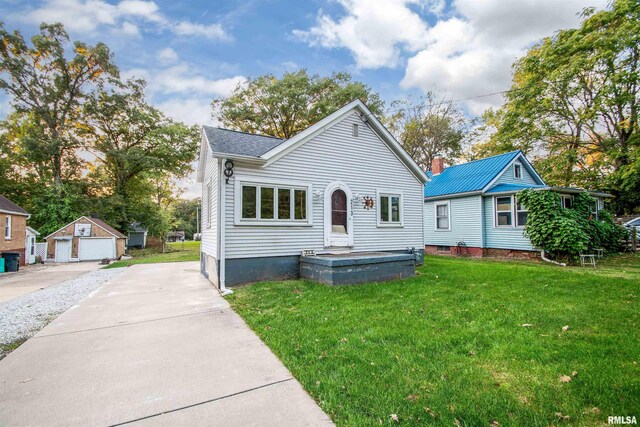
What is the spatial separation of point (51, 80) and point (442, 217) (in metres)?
31.6

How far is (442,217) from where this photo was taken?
17188 mm

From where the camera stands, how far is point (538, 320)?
15.2ft

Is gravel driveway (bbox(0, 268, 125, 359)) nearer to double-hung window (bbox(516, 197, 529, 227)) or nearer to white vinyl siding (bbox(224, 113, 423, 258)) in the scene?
white vinyl siding (bbox(224, 113, 423, 258))

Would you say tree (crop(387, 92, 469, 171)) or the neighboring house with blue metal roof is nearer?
the neighboring house with blue metal roof

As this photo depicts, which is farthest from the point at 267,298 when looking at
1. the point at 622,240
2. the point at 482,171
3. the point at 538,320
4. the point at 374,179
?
the point at 622,240

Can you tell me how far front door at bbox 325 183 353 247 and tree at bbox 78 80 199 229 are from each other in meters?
23.2

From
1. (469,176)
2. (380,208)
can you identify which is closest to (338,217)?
(380,208)

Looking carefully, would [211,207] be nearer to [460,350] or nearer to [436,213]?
[460,350]

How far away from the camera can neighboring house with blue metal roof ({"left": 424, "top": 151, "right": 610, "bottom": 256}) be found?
13805 mm

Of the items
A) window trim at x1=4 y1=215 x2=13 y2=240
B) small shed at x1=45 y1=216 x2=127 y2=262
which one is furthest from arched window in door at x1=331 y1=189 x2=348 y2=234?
small shed at x1=45 y1=216 x2=127 y2=262

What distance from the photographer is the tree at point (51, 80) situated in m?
21.6

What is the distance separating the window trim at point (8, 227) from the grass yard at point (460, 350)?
18.0 metres

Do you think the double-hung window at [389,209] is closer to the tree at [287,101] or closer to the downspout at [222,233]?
the downspout at [222,233]

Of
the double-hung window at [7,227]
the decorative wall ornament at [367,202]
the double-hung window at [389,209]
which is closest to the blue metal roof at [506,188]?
the double-hung window at [389,209]
